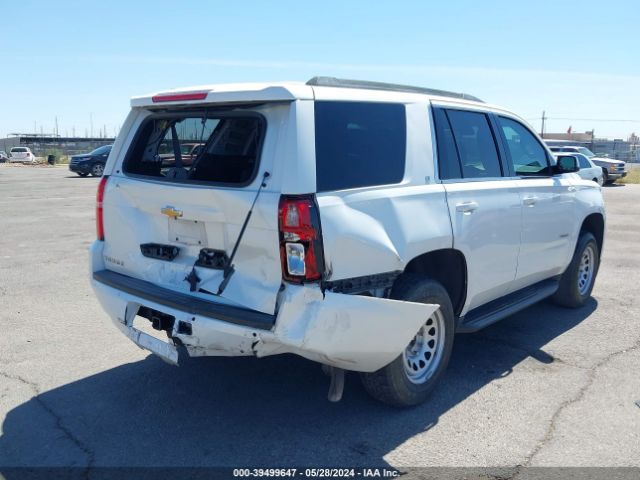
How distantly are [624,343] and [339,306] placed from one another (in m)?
3.42

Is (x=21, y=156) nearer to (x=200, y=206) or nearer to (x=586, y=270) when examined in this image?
(x=586, y=270)

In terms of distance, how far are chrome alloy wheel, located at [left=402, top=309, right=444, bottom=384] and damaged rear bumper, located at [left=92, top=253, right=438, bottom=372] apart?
0.46 metres

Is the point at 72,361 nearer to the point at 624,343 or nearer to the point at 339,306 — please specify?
the point at 339,306

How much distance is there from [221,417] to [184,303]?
2.79 ft

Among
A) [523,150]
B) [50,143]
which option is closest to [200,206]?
[523,150]

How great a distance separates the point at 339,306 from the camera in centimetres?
344

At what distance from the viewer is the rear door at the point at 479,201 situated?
4.41 meters

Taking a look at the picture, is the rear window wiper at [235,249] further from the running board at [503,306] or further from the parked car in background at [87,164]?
the parked car in background at [87,164]

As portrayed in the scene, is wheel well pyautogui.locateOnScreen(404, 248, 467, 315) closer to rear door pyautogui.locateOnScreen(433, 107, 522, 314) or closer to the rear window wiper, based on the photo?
rear door pyautogui.locateOnScreen(433, 107, 522, 314)

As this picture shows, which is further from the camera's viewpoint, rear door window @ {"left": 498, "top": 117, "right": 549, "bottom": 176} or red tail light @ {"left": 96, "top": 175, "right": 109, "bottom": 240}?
rear door window @ {"left": 498, "top": 117, "right": 549, "bottom": 176}

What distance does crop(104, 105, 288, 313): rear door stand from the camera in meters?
3.55

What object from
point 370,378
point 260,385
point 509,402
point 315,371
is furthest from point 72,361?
point 509,402

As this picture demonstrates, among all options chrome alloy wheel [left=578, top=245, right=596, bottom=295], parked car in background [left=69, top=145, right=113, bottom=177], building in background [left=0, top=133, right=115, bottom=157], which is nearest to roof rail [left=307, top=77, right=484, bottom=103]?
chrome alloy wheel [left=578, top=245, right=596, bottom=295]

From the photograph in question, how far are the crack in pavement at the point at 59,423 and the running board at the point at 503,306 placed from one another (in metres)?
2.60
